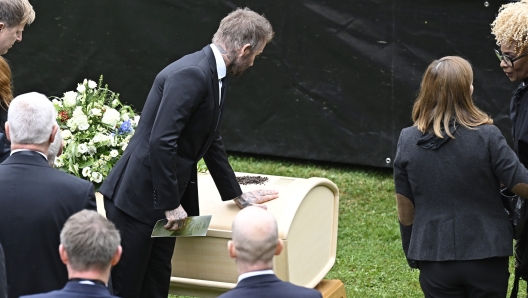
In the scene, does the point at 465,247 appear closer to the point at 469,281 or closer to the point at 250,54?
the point at 469,281

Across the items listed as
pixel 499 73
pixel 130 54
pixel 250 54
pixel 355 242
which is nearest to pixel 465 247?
pixel 250 54

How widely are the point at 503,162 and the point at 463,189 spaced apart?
197 millimetres

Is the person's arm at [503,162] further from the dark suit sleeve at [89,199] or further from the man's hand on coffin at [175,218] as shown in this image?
the dark suit sleeve at [89,199]

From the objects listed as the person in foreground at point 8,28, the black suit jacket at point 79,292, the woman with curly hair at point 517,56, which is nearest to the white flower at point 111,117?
the person in foreground at point 8,28

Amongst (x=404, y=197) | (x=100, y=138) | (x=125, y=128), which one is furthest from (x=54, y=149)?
(x=404, y=197)

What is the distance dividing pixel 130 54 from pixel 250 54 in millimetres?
4351

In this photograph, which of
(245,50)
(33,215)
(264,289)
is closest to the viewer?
(264,289)

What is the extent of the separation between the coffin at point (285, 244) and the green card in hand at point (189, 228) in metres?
0.16

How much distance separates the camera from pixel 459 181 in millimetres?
3363

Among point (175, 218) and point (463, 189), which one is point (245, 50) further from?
point (463, 189)

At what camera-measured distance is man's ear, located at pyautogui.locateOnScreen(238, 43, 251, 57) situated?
11.6 feet

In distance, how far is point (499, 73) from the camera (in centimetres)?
657

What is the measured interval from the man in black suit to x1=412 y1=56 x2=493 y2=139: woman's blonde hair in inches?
56.9

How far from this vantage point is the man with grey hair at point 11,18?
13.4 ft
